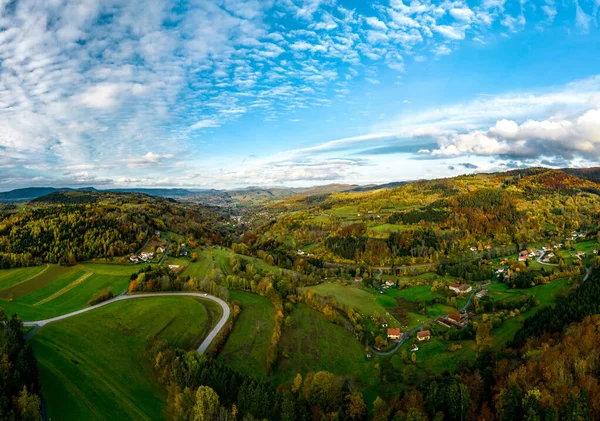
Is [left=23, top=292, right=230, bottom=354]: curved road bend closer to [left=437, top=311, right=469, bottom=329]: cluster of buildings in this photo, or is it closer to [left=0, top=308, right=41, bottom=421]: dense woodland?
[left=0, top=308, right=41, bottom=421]: dense woodland

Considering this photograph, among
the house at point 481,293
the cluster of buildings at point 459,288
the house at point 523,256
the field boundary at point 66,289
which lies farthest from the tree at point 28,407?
the house at point 523,256

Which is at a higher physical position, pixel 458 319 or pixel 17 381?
pixel 17 381

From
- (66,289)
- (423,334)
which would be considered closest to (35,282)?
(66,289)

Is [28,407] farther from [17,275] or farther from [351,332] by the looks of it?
[17,275]

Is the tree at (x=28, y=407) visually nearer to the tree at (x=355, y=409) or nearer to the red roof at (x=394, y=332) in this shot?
the tree at (x=355, y=409)

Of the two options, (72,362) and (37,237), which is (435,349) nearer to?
(72,362)

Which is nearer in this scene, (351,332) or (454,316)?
(351,332)
